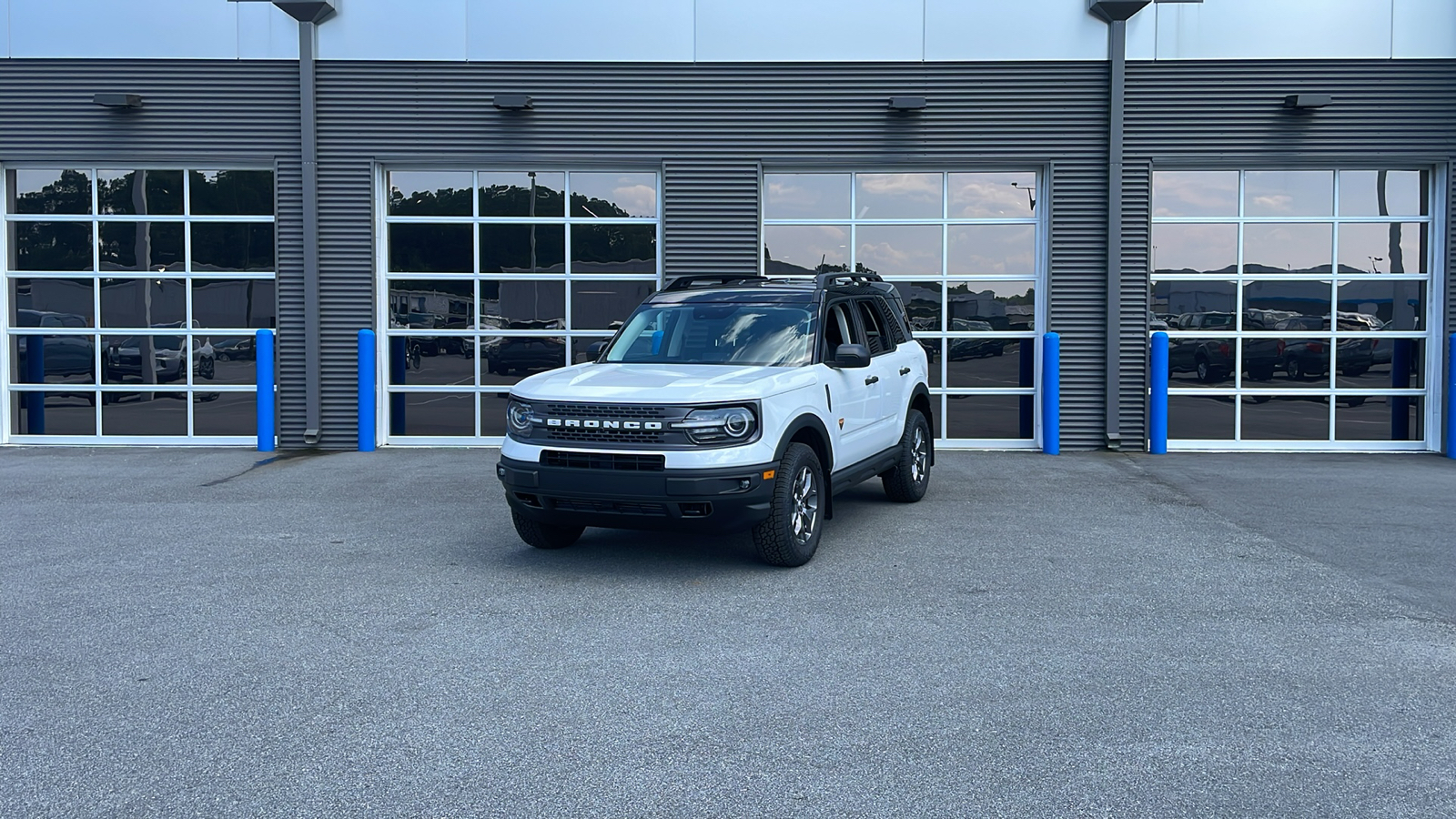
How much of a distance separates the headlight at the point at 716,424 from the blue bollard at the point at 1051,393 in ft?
24.2

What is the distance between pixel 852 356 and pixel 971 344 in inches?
249

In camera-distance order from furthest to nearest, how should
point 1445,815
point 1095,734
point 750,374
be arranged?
1. point 750,374
2. point 1095,734
3. point 1445,815

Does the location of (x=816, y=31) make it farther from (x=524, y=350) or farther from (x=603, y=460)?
(x=603, y=460)

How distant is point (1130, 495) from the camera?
10.9m

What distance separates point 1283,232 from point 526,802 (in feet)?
41.8

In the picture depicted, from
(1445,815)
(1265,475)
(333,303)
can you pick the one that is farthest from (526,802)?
(333,303)

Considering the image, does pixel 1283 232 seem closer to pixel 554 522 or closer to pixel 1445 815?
pixel 554 522

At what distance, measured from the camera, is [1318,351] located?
1440 cm

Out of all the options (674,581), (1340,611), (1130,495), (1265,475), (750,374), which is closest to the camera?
(1340,611)

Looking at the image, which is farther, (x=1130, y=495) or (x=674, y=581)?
(x=1130, y=495)

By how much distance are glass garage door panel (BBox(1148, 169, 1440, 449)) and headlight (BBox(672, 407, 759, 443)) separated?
27.5 ft

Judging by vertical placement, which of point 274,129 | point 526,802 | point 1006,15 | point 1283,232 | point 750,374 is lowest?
point 526,802

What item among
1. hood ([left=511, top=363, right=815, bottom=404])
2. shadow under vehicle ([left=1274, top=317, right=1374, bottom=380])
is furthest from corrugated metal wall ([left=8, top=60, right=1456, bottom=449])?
hood ([left=511, top=363, right=815, bottom=404])

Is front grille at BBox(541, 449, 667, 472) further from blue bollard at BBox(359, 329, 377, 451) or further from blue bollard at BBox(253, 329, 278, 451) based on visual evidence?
blue bollard at BBox(253, 329, 278, 451)
